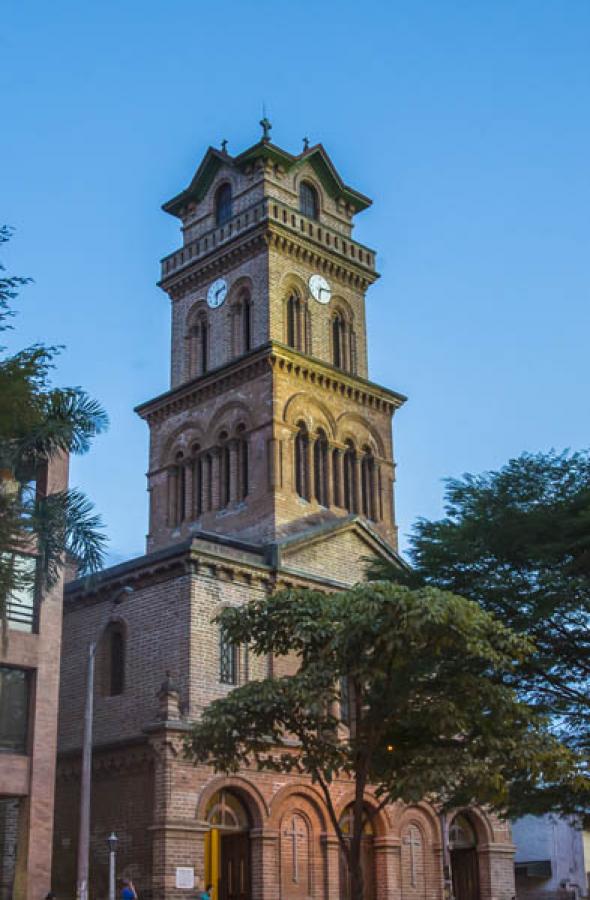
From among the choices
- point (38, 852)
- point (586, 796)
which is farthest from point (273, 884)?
point (586, 796)

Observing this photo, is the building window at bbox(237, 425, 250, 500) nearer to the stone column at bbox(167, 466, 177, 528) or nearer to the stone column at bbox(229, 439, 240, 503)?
the stone column at bbox(229, 439, 240, 503)

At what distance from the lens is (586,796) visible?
1161 inches

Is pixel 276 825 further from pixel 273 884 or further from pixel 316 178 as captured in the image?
pixel 316 178

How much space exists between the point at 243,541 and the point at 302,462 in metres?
5.40

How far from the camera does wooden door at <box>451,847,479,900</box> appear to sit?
41156 mm

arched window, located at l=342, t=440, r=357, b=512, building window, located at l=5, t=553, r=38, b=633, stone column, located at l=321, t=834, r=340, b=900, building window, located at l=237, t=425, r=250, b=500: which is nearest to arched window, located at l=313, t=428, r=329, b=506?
arched window, located at l=342, t=440, r=357, b=512

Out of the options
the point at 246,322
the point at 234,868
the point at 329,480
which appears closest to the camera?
the point at 234,868

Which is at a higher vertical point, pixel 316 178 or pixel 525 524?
pixel 316 178

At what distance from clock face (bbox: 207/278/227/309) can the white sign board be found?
25.2m

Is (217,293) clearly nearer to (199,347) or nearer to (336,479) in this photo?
(199,347)

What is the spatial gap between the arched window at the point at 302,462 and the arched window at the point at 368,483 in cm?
350

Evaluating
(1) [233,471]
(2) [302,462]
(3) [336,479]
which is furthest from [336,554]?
(1) [233,471]

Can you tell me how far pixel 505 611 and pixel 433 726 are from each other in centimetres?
726

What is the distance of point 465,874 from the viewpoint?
41.4 m
